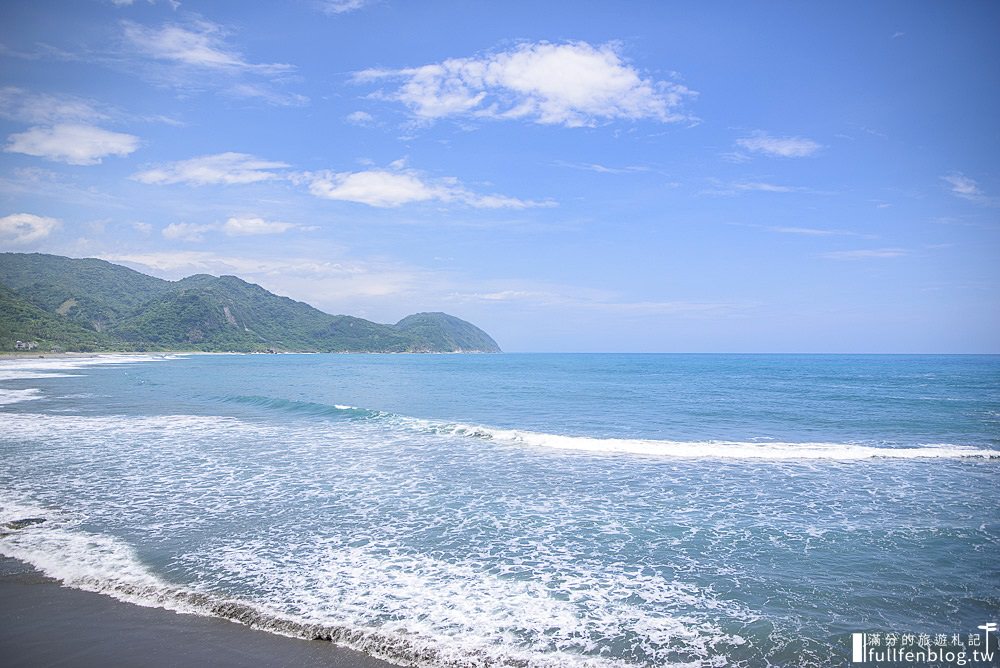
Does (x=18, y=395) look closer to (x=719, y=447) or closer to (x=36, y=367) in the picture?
(x=719, y=447)

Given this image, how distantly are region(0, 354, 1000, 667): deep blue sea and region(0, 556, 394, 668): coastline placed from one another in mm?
310

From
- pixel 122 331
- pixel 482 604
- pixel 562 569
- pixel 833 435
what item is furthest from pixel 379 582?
pixel 122 331

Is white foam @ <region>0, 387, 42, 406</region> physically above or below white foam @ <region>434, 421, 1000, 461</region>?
below

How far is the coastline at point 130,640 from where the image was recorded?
20.3 ft

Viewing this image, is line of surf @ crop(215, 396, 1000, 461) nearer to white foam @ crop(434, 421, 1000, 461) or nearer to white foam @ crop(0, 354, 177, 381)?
white foam @ crop(434, 421, 1000, 461)

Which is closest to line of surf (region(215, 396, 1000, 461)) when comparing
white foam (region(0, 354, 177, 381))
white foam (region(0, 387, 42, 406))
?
white foam (region(0, 387, 42, 406))

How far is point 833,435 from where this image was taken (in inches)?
929

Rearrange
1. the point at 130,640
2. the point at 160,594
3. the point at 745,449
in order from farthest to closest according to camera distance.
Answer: the point at 745,449, the point at 160,594, the point at 130,640

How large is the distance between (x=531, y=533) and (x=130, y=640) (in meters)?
6.73

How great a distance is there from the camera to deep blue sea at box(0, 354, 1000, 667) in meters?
7.15

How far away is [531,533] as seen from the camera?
1085 centimetres

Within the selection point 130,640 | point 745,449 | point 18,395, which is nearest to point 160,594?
point 130,640

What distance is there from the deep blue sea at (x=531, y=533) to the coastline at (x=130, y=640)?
31 cm

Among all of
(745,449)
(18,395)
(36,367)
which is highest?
(745,449)
